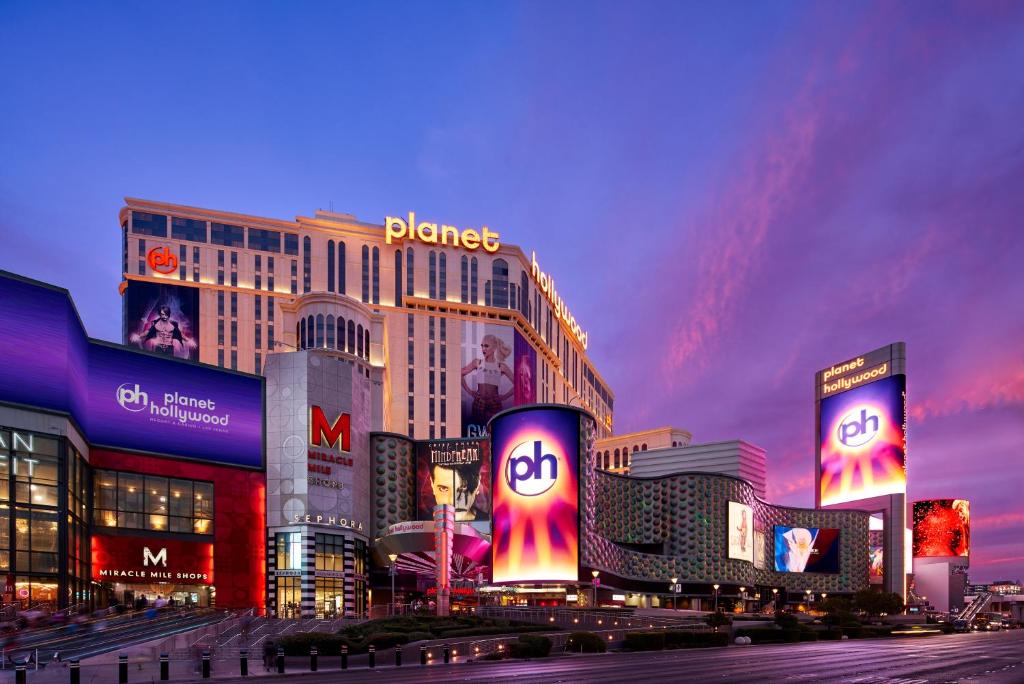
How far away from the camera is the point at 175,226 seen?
15225 cm

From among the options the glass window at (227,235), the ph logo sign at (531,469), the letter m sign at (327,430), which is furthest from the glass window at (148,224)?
the ph logo sign at (531,469)

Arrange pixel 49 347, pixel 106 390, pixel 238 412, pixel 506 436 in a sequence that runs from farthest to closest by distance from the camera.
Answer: pixel 506 436
pixel 238 412
pixel 106 390
pixel 49 347

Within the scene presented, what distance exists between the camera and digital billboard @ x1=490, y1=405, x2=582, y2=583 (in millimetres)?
93188

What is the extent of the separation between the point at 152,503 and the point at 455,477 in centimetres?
4249

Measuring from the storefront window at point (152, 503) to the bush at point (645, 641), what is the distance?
4179 centimetres

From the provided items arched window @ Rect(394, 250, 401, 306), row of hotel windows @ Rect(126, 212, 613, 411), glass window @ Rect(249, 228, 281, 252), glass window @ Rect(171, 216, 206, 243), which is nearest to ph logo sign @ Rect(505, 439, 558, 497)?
arched window @ Rect(394, 250, 401, 306)

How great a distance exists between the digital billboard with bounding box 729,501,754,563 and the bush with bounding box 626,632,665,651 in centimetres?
7151

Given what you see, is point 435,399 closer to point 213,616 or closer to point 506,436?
point 506,436

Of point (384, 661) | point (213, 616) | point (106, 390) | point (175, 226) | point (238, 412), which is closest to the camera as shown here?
point (384, 661)

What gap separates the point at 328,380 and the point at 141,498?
65.1 feet

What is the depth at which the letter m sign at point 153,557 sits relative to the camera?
2918 inches

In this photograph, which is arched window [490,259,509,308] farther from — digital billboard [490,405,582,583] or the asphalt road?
the asphalt road

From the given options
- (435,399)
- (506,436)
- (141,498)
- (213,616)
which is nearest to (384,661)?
(213,616)

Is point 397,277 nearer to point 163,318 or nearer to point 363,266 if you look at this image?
point 363,266
